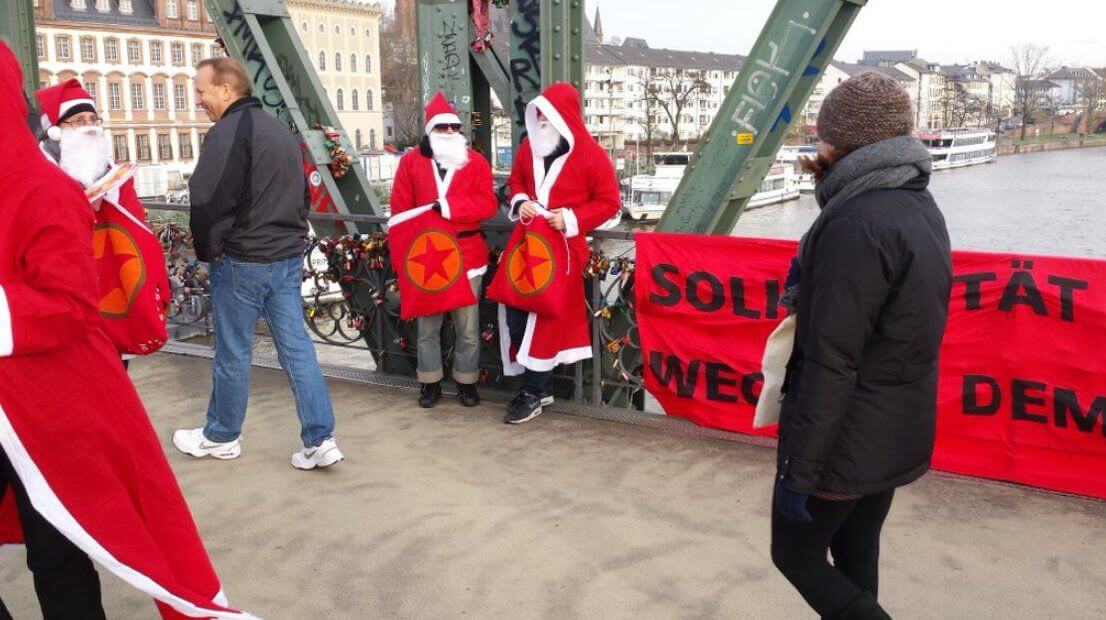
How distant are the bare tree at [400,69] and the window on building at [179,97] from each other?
22.0m

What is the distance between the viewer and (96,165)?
4.08 meters

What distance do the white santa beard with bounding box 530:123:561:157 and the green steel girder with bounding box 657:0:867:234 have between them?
75 cm

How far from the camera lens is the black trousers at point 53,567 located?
7.79ft

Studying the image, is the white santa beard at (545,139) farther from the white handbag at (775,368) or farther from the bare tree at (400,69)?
the bare tree at (400,69)

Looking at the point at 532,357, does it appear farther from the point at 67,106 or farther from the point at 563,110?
the point at 67,106

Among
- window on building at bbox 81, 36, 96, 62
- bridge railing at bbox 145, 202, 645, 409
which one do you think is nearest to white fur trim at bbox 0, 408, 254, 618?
bridge railing at bbox 145, 202, 645, 409

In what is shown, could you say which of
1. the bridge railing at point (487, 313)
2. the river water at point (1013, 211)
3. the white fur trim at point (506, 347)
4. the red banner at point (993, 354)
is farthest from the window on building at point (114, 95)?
the red banner at point (993, 354)

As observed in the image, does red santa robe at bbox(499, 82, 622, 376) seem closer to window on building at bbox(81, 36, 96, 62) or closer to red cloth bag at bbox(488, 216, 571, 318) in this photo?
red cloth bag at bbox(488, 216, 571, 318)

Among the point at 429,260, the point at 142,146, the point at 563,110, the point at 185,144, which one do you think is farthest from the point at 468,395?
the point at 185,144

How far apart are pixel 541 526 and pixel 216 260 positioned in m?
1.89

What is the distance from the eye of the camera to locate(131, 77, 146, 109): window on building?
6825 centimetres

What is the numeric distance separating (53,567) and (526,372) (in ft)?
10.2

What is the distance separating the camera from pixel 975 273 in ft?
14.5

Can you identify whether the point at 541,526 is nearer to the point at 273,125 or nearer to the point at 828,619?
the point at 828,619
